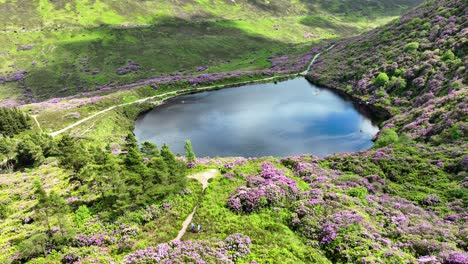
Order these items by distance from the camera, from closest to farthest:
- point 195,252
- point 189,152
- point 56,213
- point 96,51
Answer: point 195,252
point 56,213
point 189,152
point 96,51

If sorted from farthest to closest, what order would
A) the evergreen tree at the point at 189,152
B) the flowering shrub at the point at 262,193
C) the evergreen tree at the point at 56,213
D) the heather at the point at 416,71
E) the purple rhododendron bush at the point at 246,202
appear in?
the heather at the point at 416,71
the evergreen tree at the point at 189,152
the flowering shrub at the point at 262,193
the evergreen tree at the point at 56,213
the purple rhododendron bush at the point at 246,202

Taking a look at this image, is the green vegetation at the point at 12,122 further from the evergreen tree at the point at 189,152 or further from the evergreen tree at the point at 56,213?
the evergreen tree at the point at 56,213

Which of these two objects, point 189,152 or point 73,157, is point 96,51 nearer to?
point 73,157

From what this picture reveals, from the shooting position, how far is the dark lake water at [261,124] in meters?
68.8

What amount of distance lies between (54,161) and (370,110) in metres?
86.5

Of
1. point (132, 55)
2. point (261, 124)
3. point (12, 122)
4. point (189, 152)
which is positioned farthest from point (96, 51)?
point (189, 152)

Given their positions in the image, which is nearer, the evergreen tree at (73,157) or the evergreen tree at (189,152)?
the evergreen tree at (73,157)

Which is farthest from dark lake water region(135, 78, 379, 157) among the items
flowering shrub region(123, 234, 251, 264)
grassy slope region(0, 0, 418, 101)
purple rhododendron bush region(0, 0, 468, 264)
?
grassy slope region(0, 0, 418, 101)

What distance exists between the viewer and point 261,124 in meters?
80.7

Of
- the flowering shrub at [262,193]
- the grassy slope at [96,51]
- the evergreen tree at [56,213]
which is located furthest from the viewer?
the grassy slope at [96,51]

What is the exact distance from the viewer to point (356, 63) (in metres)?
116

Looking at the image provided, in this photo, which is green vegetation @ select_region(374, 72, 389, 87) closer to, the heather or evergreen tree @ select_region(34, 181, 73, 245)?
the heather

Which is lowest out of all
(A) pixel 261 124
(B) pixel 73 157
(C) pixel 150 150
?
(B) pixel 73 157

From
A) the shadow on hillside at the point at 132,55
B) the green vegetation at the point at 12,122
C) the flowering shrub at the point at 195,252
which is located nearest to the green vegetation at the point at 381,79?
the shadow on hillside at the point at 132,55
